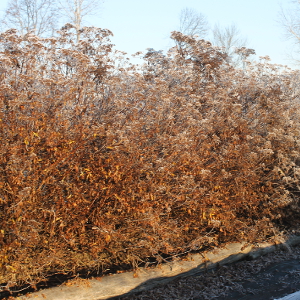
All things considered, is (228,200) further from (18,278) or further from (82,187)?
(18,278)

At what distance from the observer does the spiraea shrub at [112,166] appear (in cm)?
398

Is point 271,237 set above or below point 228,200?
below

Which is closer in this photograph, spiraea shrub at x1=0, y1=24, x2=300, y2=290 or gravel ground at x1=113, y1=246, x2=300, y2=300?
spiraea shrub at x1=0, y1=24, x2=300, y2=290

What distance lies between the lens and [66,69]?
18.0 feet

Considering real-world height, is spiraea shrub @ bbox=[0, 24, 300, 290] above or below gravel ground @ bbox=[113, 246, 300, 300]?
above

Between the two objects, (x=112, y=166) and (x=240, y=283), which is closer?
(x=112, y=166)

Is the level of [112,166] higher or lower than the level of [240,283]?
higher

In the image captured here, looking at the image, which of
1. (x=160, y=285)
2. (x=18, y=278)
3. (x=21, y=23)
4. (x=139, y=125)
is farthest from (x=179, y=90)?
(x=21, y=23)

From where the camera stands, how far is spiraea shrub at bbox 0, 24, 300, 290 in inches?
157

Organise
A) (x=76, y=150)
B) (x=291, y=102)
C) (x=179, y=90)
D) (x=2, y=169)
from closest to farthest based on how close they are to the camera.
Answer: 1. (x=2, y=169)
2. (x=76, y=150)
3. (x=179, y=90)
4. (x=291, y=102)

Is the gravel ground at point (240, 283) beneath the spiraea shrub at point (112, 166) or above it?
beneath

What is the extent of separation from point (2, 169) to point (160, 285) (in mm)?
2365

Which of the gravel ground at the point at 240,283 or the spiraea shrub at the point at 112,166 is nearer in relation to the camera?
the spiraea shrub at the point at 112,166

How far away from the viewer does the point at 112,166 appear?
171 inches
